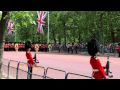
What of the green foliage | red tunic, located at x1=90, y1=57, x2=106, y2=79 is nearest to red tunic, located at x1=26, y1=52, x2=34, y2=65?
red tunic, located at x1=90, y1=57, x2=106, y2=79

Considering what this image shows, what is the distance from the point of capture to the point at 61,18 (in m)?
66.6

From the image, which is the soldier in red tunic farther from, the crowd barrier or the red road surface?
the red road surface

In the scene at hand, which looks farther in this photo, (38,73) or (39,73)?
(38,73)

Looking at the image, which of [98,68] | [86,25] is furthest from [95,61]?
[86,25]

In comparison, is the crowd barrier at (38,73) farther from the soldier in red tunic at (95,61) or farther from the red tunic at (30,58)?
the soldier in red tunic at (95,61)

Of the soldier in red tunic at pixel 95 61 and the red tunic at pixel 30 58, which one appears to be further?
the red tunic at pixel 30 58

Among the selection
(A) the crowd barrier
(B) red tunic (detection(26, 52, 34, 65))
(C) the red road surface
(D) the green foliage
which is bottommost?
(C) the red road surface

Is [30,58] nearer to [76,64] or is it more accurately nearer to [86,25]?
[76,64]

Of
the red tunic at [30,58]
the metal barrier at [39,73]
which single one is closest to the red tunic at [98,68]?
the metal barrier at [39,73]
